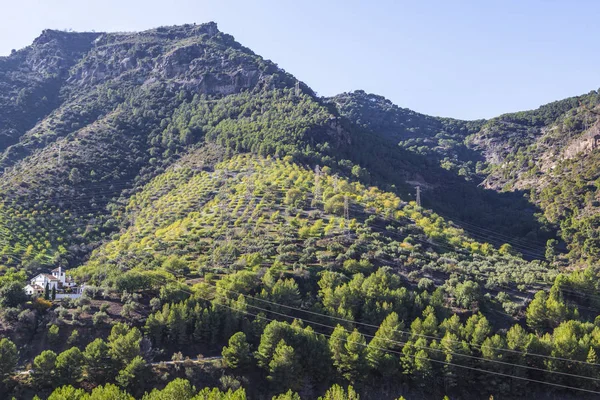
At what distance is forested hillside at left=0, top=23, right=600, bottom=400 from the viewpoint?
165ft

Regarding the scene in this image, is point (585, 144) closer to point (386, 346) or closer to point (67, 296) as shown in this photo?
point (386, 346)

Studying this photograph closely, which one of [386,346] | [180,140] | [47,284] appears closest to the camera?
[386,346]

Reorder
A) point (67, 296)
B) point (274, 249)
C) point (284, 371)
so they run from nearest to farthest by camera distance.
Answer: point (284, 371) → point (67, 296) → point (274, 249)

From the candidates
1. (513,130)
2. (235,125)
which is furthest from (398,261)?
(513,130)

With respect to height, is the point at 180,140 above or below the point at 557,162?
above

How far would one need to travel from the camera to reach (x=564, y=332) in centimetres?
5281

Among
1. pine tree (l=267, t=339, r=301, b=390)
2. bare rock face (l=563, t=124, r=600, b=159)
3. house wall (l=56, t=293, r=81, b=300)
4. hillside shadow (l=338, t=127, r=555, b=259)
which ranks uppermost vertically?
bare rock face (l=563, t=124, r=600, b=159)

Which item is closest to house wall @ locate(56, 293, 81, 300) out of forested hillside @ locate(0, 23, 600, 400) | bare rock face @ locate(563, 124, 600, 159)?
forested hillside @ locate(0, 23, 600, 400)

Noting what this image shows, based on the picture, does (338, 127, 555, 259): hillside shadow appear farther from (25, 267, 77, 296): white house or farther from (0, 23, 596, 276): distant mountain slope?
(25, 267, 77, 296): white house

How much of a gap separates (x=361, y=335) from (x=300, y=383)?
25.6 ft

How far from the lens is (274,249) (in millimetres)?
68562

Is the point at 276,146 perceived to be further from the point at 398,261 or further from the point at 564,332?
the point at 564,332

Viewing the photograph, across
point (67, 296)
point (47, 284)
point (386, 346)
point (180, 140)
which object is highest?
point (180, 140)

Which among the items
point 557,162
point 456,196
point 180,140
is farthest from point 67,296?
point 557,162
